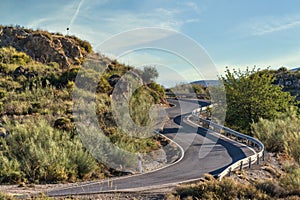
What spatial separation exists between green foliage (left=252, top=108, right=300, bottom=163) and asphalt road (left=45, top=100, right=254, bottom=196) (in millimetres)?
1725

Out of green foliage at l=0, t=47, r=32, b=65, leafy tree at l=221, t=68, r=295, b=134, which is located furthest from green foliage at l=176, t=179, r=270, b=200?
green foliage at l=0, t=47, r=32, b=65

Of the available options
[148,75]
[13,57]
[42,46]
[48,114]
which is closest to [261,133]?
[48,114]

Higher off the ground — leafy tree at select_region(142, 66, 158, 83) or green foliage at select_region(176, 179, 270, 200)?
leafy tree at select_region(142, 66, 158, 83)

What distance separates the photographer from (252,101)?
1028 inches

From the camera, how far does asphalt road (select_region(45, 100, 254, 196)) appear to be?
10.7 m

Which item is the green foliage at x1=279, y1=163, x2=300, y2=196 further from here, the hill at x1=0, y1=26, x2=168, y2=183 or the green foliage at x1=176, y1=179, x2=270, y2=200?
the hill at x1=0, y1=26, x2=168, y2=183

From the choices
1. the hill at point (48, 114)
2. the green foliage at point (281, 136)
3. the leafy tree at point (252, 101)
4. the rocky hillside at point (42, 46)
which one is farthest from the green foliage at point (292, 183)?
the rocky hillside at point (42, 46)

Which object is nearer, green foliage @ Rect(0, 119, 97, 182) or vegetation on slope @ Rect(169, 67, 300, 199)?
vegetation on slope @ Rect(169, 67, 300, 199)

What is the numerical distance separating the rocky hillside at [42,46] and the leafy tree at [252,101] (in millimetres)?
18826

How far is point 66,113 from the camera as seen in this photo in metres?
19.9

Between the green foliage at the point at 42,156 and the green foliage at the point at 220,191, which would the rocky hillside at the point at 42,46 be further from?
the green foliage at the point at 220,191

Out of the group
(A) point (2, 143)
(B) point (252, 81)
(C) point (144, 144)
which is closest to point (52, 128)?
(A) point (2, 143)

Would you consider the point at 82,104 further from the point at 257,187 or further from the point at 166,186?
the point at 257,187

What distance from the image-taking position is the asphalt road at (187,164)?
10745 millimetres
